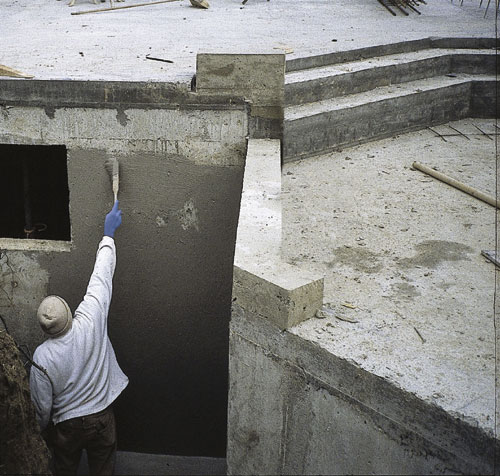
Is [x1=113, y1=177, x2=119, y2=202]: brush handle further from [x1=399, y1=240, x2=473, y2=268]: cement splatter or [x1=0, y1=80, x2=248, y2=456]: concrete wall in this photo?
[x1=399, y1=240, x2=473, y2=268]: cement splatter

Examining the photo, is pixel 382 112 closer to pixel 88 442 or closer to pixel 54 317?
pixel 54 317

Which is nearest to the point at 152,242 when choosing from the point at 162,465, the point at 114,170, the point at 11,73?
the point at 114,170

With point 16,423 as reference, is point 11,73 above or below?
above

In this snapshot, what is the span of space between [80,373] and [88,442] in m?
0.90

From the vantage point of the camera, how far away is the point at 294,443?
3879mm

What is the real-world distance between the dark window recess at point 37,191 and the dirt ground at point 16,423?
14.3 ft

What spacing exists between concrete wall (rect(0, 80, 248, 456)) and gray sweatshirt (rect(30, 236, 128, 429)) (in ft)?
3.06

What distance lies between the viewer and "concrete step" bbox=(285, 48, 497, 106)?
7.12m

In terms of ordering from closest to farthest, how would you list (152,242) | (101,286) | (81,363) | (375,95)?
(81,363)
(101,286)
(152,242)
(375,95)

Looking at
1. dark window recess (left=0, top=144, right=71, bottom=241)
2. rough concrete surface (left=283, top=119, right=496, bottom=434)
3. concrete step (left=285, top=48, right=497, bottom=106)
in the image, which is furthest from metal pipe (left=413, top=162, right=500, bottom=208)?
dark window recess (left=0, top=144, right=71, bottom=241)

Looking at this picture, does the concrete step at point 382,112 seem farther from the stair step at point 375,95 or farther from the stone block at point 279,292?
the stone block at point 279,292

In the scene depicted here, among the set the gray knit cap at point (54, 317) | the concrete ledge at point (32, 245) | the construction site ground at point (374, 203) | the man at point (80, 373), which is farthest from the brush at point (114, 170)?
the gray knit cap at point (54, 317)

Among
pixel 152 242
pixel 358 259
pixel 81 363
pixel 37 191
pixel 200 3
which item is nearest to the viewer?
pixel 358 259

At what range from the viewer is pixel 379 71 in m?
7.86
